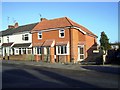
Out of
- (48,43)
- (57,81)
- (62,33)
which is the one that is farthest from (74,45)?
(57,81)

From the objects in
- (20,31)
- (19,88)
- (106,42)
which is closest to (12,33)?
(20,31)

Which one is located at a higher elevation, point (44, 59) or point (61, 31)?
point (61, 31)

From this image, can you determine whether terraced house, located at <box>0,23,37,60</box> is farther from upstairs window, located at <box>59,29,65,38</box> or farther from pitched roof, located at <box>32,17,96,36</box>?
upstairs window, located at <box>59,29,65,38</box>

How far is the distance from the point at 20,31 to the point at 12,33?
9.16 ft

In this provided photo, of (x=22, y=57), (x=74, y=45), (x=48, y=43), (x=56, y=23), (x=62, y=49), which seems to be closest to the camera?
(x=74, y=45)

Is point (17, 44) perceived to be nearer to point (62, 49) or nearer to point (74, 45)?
point (62, 49)

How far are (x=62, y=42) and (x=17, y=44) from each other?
490 inches

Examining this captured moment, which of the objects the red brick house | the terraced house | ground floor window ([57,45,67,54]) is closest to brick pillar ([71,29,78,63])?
the red brick house

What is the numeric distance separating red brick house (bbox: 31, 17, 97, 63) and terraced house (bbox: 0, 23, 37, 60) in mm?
2206

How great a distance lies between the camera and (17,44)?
44500 mm

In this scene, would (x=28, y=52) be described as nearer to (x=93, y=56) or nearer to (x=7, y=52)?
(x=7, y=52)

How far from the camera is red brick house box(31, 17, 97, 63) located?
34906 mm

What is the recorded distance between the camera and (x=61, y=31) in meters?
36.5

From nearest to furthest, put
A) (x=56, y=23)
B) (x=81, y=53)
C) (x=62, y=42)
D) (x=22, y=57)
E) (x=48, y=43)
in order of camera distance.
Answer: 1. (x=62, y=42)
2. (x=81, y=53)
3. (x=48, y=43)
4. (x=56, y=23)
5. (x=22, y=57)
